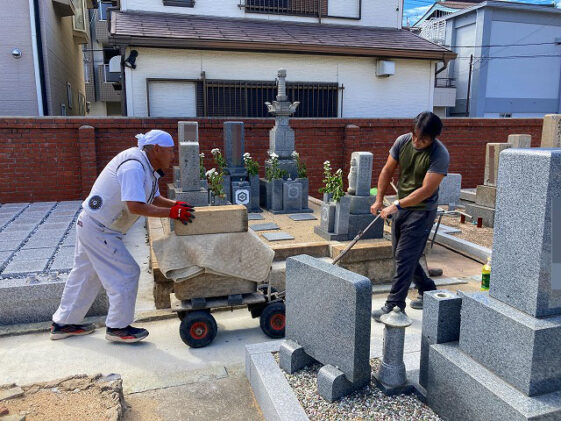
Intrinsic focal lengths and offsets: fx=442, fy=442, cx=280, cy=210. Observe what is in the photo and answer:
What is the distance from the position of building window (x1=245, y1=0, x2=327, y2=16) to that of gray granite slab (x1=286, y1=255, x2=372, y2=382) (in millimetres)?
11286

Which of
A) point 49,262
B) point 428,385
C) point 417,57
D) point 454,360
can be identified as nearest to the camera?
point 454,360

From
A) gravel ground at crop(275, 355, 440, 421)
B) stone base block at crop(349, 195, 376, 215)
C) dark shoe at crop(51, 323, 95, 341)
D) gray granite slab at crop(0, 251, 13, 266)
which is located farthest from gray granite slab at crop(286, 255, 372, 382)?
gray granite slab at crop(0, 251, 13, 266)

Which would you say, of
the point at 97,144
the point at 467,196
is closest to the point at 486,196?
the point at 467,196

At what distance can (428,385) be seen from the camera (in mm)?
2791

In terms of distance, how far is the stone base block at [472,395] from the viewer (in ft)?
7.27

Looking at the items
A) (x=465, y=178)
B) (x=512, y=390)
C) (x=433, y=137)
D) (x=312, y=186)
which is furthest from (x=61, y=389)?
(x=465, y=178)

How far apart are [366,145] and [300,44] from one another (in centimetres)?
306

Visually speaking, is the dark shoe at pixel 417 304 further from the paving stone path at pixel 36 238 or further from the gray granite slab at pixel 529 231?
the paving stone path at pixel 36 238

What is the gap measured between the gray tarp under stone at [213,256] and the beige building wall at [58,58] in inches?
386

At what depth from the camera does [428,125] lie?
12.5 ft

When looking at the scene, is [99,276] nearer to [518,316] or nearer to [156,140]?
[156,140]

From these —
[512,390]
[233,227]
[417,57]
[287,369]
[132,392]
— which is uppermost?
[417,57]

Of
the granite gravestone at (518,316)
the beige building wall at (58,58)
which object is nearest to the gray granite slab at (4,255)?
the granite gravestone at (518,316)

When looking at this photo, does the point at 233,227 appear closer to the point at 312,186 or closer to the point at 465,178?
the point at 312,186
